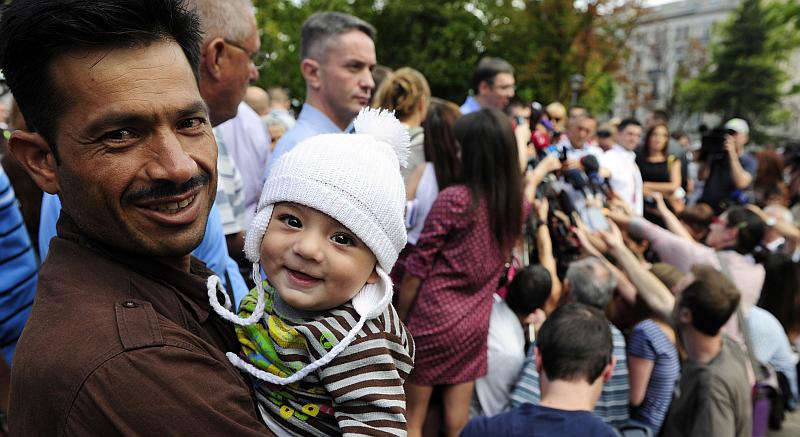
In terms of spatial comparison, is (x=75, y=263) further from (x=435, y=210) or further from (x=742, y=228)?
(x=742, y=228)

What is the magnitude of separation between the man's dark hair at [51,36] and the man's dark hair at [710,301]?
297 cm

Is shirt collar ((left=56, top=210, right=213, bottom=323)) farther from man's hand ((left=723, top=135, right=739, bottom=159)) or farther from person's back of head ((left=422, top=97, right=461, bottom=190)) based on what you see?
man's hand ((left=723, top=135, right=739, bottom=159))

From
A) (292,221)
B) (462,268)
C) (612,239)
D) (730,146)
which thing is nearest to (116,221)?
(292,221)

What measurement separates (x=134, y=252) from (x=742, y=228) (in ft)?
15.2

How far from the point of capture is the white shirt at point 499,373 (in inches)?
136

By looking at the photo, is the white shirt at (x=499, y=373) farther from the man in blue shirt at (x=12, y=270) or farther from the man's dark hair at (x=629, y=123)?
the man's dark hair at (x=629, y=123)

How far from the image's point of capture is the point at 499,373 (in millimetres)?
3447

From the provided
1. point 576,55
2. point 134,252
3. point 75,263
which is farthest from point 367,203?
point 576,55

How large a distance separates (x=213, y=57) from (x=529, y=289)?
219 centimetres

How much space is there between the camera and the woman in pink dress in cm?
321

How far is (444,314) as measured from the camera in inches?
126

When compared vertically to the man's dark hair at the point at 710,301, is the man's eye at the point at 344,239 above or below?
above

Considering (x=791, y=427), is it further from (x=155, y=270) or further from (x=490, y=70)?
(x=155, y=270)

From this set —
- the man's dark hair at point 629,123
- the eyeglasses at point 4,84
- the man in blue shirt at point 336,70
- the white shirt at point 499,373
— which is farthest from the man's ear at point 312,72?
the man's dark hair at point 629,123
